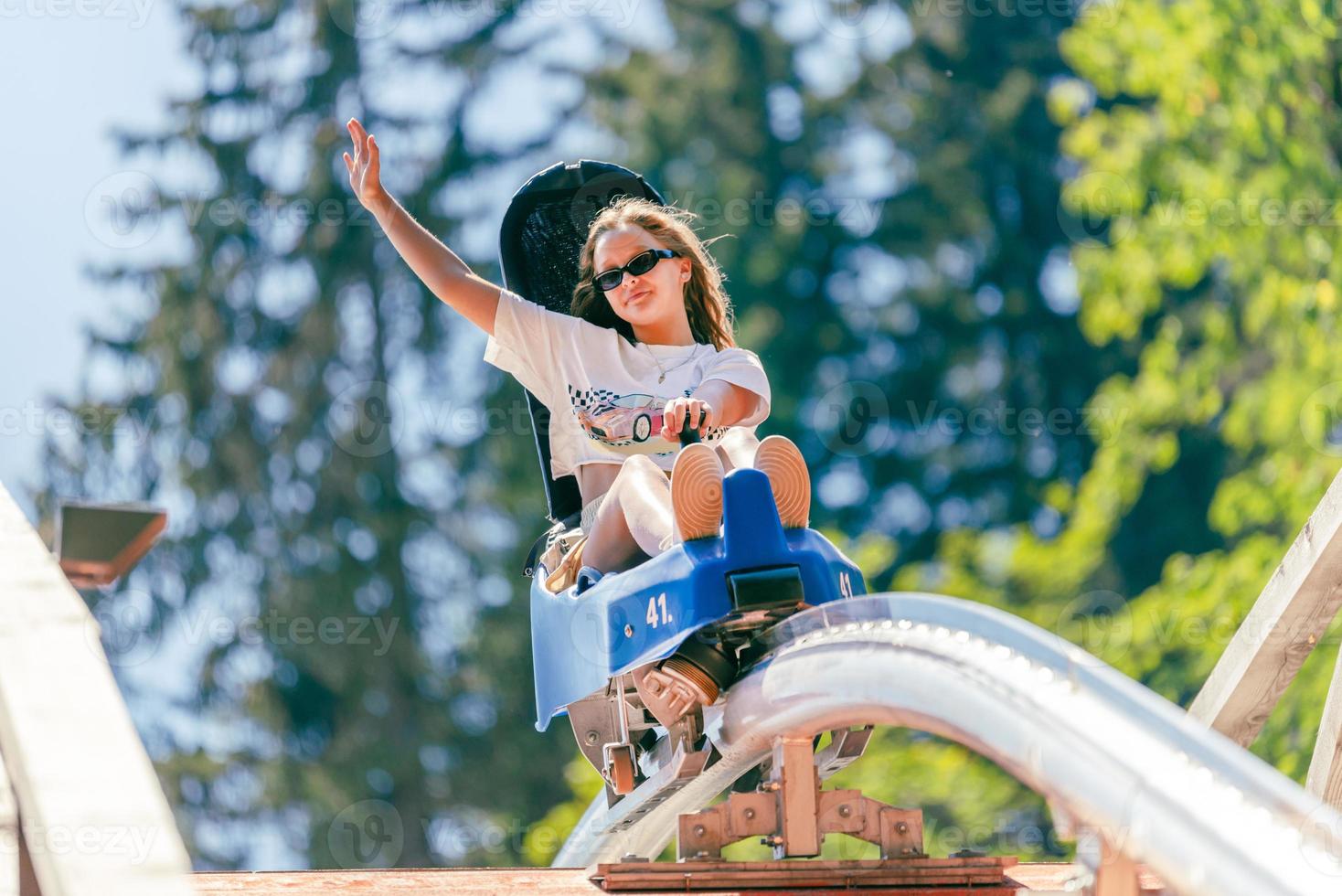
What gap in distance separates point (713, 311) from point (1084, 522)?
590 cm

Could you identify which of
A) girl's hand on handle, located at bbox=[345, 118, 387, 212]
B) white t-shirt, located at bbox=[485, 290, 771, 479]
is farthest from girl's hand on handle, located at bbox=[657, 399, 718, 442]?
girl's hand on handle, located at bbox=[345, 118, 387, 212]

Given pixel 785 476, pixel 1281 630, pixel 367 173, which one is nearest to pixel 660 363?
pixel 367 173

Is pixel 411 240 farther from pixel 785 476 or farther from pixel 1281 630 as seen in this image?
pixel 1281 630

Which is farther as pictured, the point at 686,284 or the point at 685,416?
the point at 686,284

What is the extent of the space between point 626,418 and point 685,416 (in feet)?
1.99

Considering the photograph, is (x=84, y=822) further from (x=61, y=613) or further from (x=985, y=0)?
(x=985, y=0)

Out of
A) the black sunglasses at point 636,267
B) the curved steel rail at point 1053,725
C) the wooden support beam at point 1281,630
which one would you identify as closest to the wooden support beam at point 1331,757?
the wooden support beam at point 1281,630

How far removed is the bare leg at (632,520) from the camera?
3.05 meters

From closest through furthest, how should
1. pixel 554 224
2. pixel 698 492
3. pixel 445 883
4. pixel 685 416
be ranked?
pixel 445 883
pixel 698 492
pixel 685 416
pixel 554 224

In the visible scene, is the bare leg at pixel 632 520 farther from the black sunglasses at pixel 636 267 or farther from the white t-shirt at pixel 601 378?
the black sunglasses at pixel 636 267

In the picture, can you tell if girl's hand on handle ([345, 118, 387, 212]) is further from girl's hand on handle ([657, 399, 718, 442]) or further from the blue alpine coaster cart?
girl's hand on handle ([657, 399, 718, 442])

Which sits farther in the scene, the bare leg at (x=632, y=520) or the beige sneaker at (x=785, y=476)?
the bare leg at (x=632, y=520)

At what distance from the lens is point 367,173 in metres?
3.61

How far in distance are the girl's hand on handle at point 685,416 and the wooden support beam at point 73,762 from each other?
0.99 m
